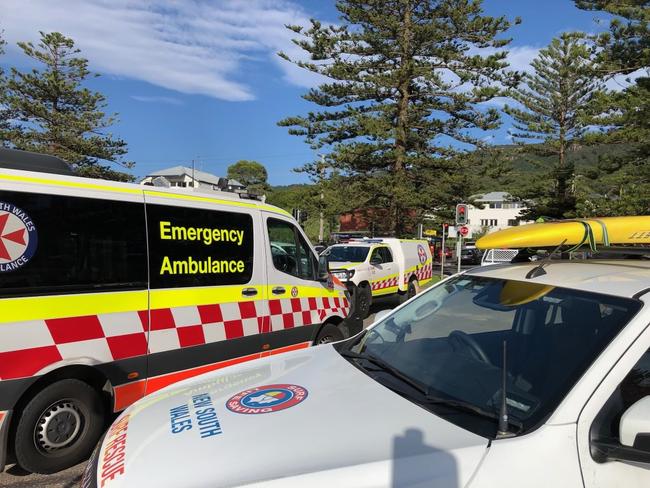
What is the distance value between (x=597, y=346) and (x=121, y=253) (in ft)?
10.8

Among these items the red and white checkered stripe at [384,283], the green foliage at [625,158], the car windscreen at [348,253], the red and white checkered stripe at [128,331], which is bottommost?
the red and white checkered stripe at [384,283]

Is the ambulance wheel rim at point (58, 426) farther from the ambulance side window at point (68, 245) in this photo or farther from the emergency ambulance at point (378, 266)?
the emergency ambulance at point (378, 266)

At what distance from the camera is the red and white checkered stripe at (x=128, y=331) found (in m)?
3.14

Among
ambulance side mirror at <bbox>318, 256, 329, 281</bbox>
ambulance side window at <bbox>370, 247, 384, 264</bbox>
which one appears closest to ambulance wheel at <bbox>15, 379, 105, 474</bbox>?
ambulance side mirror at <bbox>318, 256, 329, 281</bbox>

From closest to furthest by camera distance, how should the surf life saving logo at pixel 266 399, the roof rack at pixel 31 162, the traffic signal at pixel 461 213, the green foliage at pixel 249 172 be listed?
the surf life saving logo at pixel 266 399 < the roof rack at pixel 31 162 < the traffic signal at pixel 461 213 < the green foliage at pixel 249 172

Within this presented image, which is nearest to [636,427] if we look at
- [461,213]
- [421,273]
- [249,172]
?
[421,273]

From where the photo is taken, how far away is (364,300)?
1141 centimetres

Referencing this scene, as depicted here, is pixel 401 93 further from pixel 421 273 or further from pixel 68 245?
pixel 68 245

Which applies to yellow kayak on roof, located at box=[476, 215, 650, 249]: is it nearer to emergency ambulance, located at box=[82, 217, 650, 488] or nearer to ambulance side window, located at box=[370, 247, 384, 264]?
emergency ambulance, located at box=[82, 217, 650, 488]

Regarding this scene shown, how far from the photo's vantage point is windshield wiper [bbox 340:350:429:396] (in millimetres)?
2059

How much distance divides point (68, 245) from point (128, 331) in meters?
0.79

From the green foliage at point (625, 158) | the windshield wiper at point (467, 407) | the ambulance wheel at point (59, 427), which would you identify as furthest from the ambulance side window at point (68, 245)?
the green foliage at point (625, 158)

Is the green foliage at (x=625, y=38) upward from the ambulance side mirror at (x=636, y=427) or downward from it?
upward

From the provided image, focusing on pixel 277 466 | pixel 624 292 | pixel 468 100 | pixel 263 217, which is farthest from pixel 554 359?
pixel 468 100
